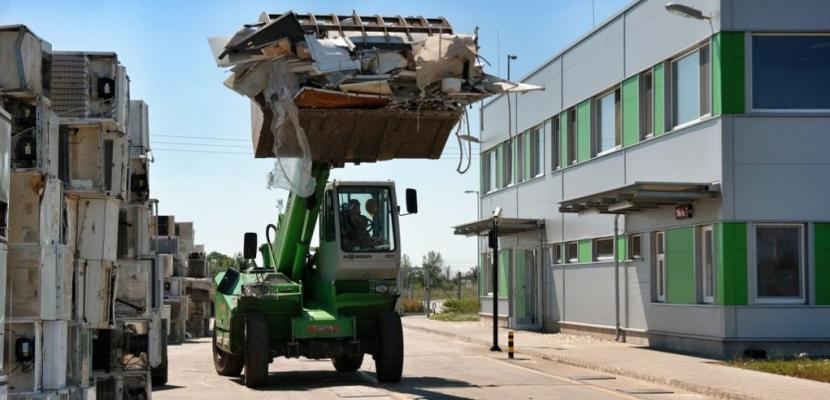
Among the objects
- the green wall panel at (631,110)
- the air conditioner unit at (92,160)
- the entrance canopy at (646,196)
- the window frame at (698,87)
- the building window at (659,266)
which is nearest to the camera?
the air conditioner unit at (92,160)

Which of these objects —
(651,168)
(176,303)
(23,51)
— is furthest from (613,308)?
(23,51)

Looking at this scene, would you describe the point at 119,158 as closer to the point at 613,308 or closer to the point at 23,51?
the point at 23,51

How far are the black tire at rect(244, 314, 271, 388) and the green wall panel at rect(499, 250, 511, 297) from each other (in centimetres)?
2311

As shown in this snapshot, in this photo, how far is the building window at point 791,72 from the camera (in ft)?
74.3

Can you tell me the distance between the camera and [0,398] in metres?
5.91

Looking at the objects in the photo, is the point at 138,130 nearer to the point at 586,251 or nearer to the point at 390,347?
the point at 390,347

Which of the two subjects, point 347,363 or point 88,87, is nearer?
point 88,87

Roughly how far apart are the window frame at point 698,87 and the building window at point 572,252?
→ 7.85 m

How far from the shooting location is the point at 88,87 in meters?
8.94

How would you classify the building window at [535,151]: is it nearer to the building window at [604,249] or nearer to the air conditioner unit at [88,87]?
the building window at [604,249]

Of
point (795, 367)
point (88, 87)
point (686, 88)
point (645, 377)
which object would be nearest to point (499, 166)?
point (686, 88)

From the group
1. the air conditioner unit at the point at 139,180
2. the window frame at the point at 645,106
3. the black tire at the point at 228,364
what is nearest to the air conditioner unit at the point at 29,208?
the air conditioner unit at the point at 139,180

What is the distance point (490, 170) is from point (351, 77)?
30204 millimetres

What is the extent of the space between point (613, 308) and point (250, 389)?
45.7 ft
